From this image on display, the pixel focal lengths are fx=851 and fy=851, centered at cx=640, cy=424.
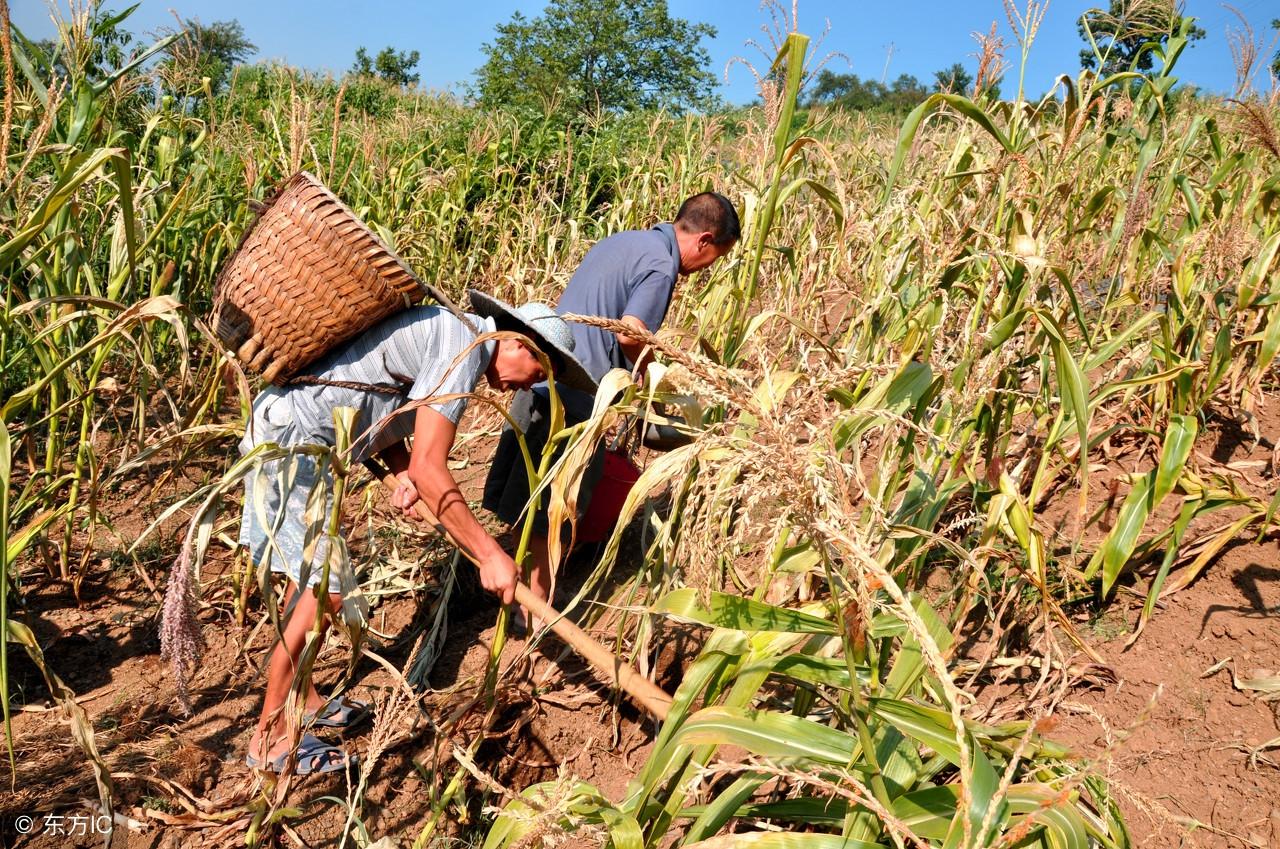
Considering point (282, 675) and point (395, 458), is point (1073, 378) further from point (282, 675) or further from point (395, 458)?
point (282, 675)

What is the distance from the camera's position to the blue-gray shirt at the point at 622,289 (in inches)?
111

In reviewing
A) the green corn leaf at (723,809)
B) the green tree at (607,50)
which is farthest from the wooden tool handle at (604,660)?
the green tree at (607,50)

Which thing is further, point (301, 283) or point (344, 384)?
point (344, 384)

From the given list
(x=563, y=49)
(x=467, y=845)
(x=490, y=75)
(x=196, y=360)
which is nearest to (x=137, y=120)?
(x=196, y=360)

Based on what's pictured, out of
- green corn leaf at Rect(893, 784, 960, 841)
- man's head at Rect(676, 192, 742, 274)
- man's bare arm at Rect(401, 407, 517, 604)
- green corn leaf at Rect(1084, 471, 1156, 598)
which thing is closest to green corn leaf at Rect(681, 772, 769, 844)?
green corn leaf at Rect(893, 784, 960, 841)

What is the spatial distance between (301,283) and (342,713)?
1.17 m

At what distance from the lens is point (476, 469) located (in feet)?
12.7

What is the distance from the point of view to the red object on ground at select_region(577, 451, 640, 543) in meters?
2.73

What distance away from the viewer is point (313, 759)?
6.95ft

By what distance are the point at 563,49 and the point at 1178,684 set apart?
25.1 m

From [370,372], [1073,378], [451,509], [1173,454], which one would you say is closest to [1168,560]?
[1173,454]

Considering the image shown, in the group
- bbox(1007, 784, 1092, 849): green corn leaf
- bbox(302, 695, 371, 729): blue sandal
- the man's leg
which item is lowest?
bbox(302, 695, 371, 729): blue sandal

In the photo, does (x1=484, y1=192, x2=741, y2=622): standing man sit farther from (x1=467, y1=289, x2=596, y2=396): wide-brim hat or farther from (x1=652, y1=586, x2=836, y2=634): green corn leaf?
(x1=652, y1=586, x2=836, y2=634): green corn leaf

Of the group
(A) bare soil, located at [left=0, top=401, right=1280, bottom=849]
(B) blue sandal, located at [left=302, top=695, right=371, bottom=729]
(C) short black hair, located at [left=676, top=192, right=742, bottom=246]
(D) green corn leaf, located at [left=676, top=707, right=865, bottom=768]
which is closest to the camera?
(D) green corn leaf, located at [left=676, top=707, right=865, bottom=768]
